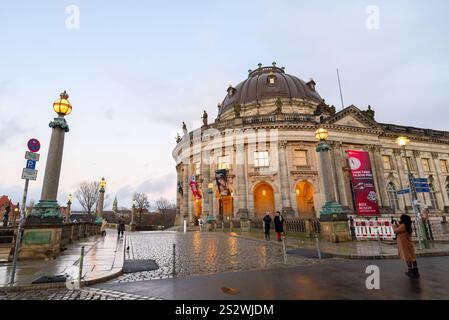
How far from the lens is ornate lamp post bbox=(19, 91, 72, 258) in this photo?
905cm

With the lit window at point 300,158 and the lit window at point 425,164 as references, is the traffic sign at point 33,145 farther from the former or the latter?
the lit window at point 425,164

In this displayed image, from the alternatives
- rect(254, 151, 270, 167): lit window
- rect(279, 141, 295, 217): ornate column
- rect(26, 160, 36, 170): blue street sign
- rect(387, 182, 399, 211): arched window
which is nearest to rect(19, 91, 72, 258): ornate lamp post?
rect(26, 160, 36, 170): blue street sign

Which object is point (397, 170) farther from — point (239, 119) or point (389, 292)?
point (389, 292)

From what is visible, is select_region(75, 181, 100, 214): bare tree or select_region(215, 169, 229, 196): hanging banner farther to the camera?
select_region(75, 181, 100, 214): bare tree

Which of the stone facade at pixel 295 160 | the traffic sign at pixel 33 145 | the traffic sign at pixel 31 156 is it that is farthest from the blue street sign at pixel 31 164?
the stone facade at pixel 295 160

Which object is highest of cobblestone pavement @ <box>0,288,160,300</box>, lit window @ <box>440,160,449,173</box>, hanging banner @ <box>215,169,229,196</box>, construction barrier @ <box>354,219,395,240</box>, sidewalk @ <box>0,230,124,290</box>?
lit window @ <box>440,160,449,173</box>

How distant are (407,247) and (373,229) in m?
8.56

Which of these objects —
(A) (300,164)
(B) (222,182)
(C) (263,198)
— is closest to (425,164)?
(A) (300,164)

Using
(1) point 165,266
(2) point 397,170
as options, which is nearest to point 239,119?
(2) point 397,170

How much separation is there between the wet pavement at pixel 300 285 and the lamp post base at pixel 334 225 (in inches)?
265

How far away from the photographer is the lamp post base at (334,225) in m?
13.9

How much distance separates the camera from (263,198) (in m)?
33.9

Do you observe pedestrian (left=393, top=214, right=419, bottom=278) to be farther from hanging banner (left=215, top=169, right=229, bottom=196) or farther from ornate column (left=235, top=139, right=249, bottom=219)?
hanging banner (left=215, top=169, right=229, bottom=196)

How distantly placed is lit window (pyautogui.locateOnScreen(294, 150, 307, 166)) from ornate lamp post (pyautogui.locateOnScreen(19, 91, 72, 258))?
90.2 ft
